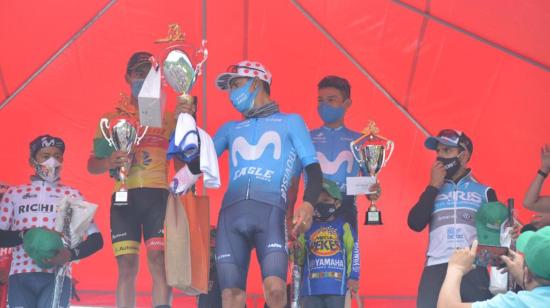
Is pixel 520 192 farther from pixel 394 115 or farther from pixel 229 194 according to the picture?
pixel 229 194

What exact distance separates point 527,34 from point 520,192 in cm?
150

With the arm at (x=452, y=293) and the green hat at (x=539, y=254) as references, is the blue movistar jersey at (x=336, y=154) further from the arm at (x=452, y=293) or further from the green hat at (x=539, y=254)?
the green hat at (x=539, y=254)

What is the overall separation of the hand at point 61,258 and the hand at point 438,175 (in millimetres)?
2791

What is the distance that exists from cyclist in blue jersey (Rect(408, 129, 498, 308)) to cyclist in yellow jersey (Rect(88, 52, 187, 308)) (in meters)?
1.94

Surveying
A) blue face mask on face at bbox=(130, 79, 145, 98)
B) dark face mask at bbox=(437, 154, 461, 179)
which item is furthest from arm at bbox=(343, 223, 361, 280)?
blue face mask on face at bbox=(130, 79, 145, 98)

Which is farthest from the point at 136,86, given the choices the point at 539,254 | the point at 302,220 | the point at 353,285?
the point at 539,254

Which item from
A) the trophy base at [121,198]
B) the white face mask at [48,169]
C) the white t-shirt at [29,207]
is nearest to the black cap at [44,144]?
the white face mask at [48,169]

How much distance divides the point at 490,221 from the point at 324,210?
4.06 feet

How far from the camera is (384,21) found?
9.72 meters

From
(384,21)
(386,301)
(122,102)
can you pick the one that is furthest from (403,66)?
(122,102)

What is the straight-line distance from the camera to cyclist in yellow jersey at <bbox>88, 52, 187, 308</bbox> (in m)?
7.56

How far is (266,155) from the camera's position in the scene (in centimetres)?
734

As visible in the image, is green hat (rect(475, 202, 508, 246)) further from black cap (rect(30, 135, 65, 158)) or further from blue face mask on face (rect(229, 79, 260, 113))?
black cap (rect(30, 135, 65, 158))

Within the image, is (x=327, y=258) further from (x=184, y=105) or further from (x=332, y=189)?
(x=184, y=105)
